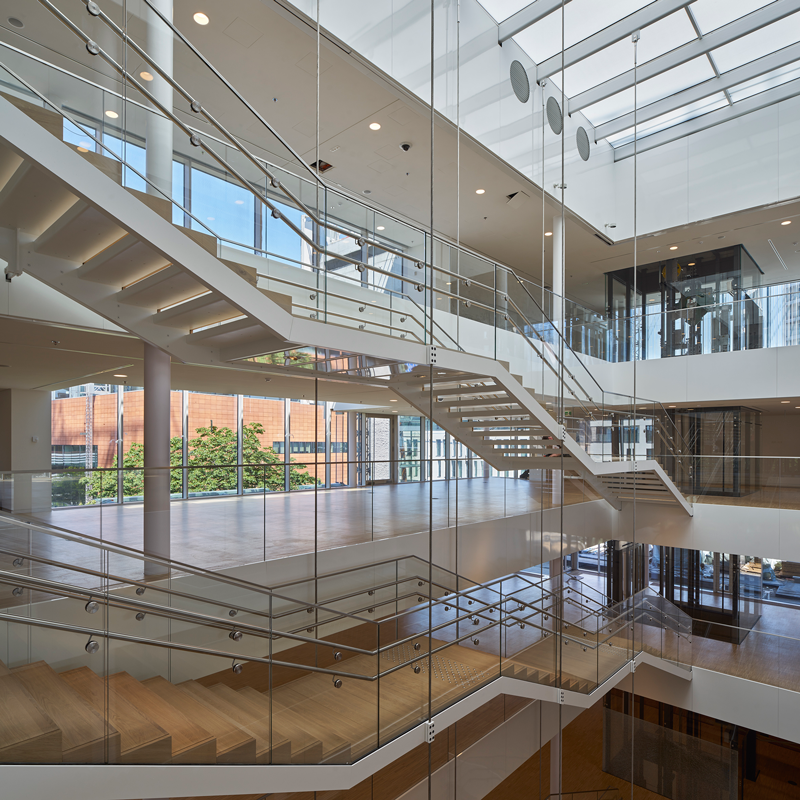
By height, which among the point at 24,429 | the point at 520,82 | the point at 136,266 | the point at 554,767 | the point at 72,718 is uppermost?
the point at 520,82

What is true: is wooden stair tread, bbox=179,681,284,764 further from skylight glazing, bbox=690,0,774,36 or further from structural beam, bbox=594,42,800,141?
structural beam, bbox=594,42,800,141

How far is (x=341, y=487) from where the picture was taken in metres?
6.00

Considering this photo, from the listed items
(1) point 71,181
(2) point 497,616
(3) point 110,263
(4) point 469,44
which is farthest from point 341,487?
(4) point 469,44

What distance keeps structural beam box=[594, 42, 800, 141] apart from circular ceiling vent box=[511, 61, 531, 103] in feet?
7.56

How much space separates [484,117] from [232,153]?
4155mm

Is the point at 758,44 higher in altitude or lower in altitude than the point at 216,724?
higher

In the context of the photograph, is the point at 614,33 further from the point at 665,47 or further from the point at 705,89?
the point at 705,89

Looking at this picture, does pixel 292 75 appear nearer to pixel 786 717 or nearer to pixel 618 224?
pixel 618 224

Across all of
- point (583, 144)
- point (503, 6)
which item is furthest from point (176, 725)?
point (583, 144)

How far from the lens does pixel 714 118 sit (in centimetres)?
908

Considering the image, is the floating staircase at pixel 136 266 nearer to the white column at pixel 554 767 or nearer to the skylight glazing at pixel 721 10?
the skylight glazing at pixel 721 10

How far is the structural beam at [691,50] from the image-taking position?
6.46 meters

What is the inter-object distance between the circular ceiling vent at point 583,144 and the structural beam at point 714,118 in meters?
1.32

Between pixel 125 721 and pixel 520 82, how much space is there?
8.50 metres
